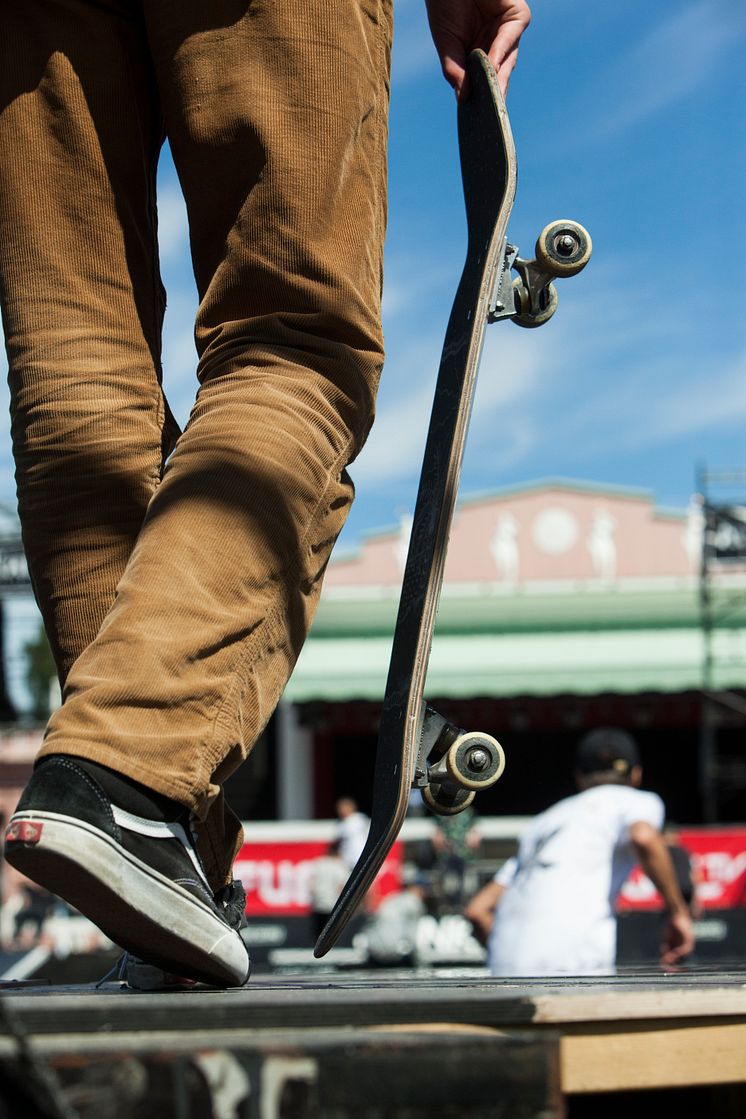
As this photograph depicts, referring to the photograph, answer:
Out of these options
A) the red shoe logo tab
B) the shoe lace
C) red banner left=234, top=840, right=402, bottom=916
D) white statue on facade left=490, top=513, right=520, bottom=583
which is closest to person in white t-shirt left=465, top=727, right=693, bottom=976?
the shoe lace

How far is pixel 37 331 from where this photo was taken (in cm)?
164

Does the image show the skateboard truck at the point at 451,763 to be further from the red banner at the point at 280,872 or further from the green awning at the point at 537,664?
the green awning at the point at 537,664

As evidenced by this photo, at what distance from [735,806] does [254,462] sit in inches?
839

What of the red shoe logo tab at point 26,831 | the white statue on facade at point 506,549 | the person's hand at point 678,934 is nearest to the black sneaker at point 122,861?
the red shoe logo tab at point 26,831

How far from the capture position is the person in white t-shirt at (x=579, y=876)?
4.55m

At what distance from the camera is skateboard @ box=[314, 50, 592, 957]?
1554mm

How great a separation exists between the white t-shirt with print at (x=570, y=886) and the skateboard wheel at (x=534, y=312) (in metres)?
3.11

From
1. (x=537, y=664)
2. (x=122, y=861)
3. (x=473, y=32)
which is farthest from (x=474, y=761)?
(x=537, y=664)

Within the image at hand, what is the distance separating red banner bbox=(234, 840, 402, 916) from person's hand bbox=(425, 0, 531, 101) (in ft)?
34.3

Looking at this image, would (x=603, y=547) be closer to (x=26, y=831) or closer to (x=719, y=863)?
(x=719, y=863)

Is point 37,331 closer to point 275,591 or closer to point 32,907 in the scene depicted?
point 275,591

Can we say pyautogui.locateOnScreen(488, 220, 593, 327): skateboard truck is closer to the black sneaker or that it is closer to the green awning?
the black sneaker

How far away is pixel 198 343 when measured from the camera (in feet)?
5.27

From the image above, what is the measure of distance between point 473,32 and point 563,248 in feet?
1.32
